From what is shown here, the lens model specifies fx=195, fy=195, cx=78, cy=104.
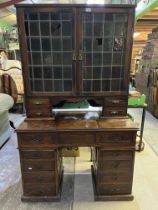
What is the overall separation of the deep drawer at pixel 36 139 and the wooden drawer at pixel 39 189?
0.45 m

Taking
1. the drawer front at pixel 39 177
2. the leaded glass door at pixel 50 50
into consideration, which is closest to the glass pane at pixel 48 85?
the leaded glass door at pixel 50 50

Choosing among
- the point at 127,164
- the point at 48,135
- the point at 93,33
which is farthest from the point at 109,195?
the point at 93,33

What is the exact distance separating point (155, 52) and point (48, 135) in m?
4.37

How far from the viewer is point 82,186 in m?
2.26

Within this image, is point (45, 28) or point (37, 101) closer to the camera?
point (45, 28)

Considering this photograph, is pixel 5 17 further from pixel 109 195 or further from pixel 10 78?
pixel 109 195

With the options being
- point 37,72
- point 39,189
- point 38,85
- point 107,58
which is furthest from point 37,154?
point 107,58

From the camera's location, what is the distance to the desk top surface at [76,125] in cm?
181

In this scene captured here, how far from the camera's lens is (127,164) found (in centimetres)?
193

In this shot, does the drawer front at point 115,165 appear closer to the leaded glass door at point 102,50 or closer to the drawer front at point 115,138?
the drawer front at point 115,138

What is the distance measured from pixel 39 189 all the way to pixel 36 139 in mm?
559

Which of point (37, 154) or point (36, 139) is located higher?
point (36, 139)

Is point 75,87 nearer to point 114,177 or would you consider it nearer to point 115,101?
point 115,101

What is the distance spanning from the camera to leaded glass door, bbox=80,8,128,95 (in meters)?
1.82
